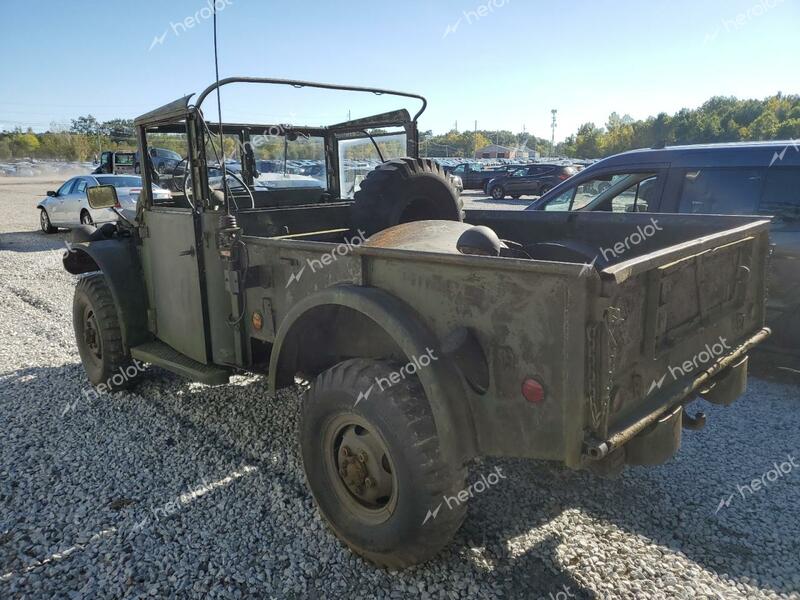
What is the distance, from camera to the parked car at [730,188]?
4.56 m

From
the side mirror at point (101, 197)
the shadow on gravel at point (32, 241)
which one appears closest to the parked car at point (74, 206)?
the shadow on gravel at point (32, 241)

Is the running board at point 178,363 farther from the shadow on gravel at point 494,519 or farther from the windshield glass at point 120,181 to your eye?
the windshield glass at point 120,181

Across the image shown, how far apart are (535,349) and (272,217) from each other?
8.61 feet

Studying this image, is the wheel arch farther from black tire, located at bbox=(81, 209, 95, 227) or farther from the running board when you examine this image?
black tire, located at bbox=(81, 209, 95, 227)

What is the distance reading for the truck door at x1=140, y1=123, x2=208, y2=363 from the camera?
377cm

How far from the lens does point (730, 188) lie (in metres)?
4.91

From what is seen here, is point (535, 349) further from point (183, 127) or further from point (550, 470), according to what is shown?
point (183, 127)

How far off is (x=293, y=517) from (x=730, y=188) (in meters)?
4.19

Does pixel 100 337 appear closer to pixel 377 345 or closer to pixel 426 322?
pixel 377 345

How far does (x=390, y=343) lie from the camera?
299 cm

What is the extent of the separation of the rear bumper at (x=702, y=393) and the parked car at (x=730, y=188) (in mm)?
1550

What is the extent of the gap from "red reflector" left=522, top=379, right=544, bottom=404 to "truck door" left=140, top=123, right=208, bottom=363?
Result: 229 centimetres

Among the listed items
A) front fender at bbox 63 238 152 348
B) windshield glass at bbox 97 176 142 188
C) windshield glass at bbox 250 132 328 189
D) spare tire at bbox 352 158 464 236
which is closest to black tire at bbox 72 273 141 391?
front fender at bbox 63 238 152 348

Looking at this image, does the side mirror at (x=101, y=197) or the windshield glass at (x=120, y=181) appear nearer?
the side mirror at (x=101, y=197)
